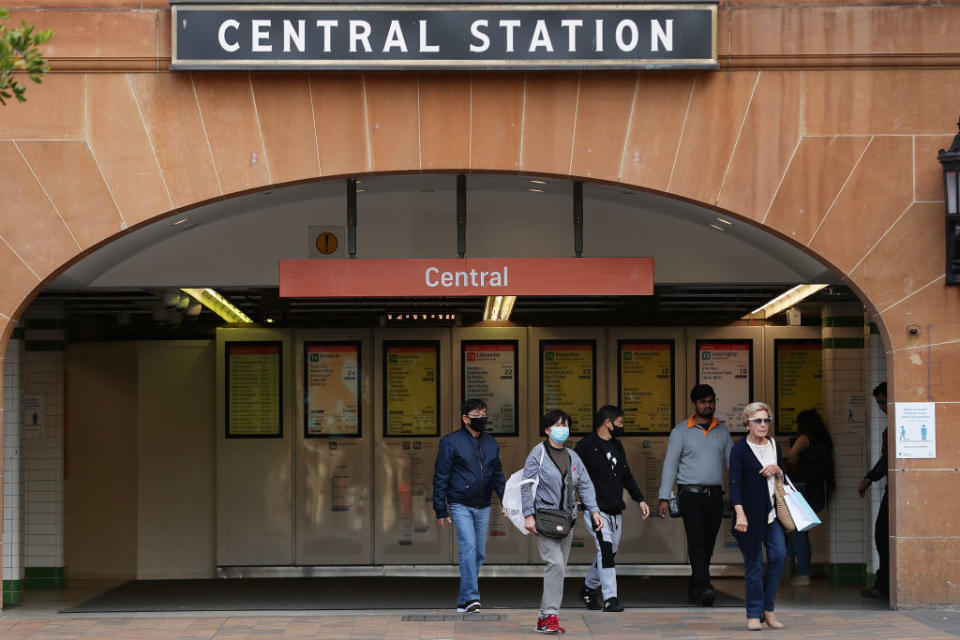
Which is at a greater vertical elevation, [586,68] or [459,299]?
[586,68]

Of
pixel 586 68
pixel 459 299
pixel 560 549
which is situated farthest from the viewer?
pixel 459 299

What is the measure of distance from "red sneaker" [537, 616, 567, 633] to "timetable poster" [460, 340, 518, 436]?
3826 millimetres

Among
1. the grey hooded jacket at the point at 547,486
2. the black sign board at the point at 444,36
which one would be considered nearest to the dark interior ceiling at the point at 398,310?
the black sign board at the point at 444,36

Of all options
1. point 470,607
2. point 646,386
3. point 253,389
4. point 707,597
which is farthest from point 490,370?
point 707,597

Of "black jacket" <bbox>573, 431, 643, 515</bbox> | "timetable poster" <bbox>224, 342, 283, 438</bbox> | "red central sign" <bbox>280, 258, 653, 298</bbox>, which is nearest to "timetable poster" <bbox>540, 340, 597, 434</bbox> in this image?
"black jacket" <bbox>573, 431, 643, 515</bbox>

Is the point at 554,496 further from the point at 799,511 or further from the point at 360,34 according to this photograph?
the point at 360,34

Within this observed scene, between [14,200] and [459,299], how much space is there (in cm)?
414

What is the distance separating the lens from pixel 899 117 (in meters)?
9.70

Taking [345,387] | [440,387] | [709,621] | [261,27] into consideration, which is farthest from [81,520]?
[709,621]

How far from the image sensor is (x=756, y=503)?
8.91 m

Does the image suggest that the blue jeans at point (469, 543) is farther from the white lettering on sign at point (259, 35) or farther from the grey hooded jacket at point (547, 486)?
the white lettering on sign at point (259, 35)

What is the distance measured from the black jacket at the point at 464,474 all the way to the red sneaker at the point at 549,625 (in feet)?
3.67

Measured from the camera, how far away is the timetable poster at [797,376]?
41.4ft

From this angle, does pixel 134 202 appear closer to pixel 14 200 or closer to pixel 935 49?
pixel 14 200
